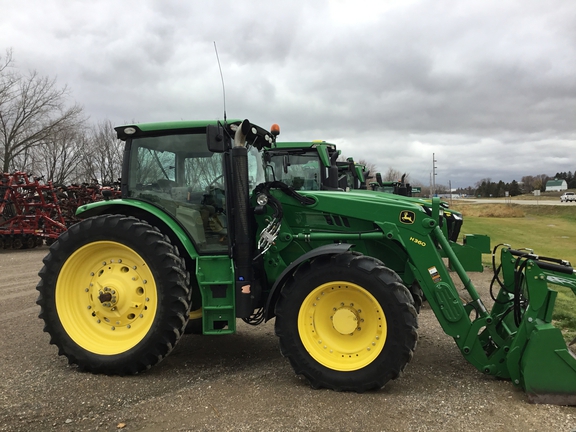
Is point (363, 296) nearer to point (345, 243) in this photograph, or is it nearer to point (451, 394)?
point (345, 243)

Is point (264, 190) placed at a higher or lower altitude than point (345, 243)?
higher

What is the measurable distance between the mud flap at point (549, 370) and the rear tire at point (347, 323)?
869mm

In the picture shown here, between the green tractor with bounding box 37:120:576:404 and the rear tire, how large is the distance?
0.01m

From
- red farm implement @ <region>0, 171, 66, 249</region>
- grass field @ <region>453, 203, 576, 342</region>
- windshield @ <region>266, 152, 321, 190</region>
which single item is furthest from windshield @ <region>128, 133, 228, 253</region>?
red farm implement @ <region>0, 171, 66, 249</region>

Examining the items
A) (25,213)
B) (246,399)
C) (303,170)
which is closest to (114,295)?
(246,399)

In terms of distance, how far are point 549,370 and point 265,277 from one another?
247 cm

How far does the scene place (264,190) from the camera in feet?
14.0

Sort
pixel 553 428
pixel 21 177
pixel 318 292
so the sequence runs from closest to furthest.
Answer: pixel 553 428, pixel 318 292, pixel 21 177

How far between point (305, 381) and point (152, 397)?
4.21ft

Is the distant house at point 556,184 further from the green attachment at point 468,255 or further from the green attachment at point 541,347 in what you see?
the green attachment at point 541,347

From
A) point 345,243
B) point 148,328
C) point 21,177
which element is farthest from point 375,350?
point 21,177

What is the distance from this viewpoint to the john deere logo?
3.92m

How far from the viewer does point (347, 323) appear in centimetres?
370

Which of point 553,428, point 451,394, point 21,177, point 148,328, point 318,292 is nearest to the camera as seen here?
point 553,428
